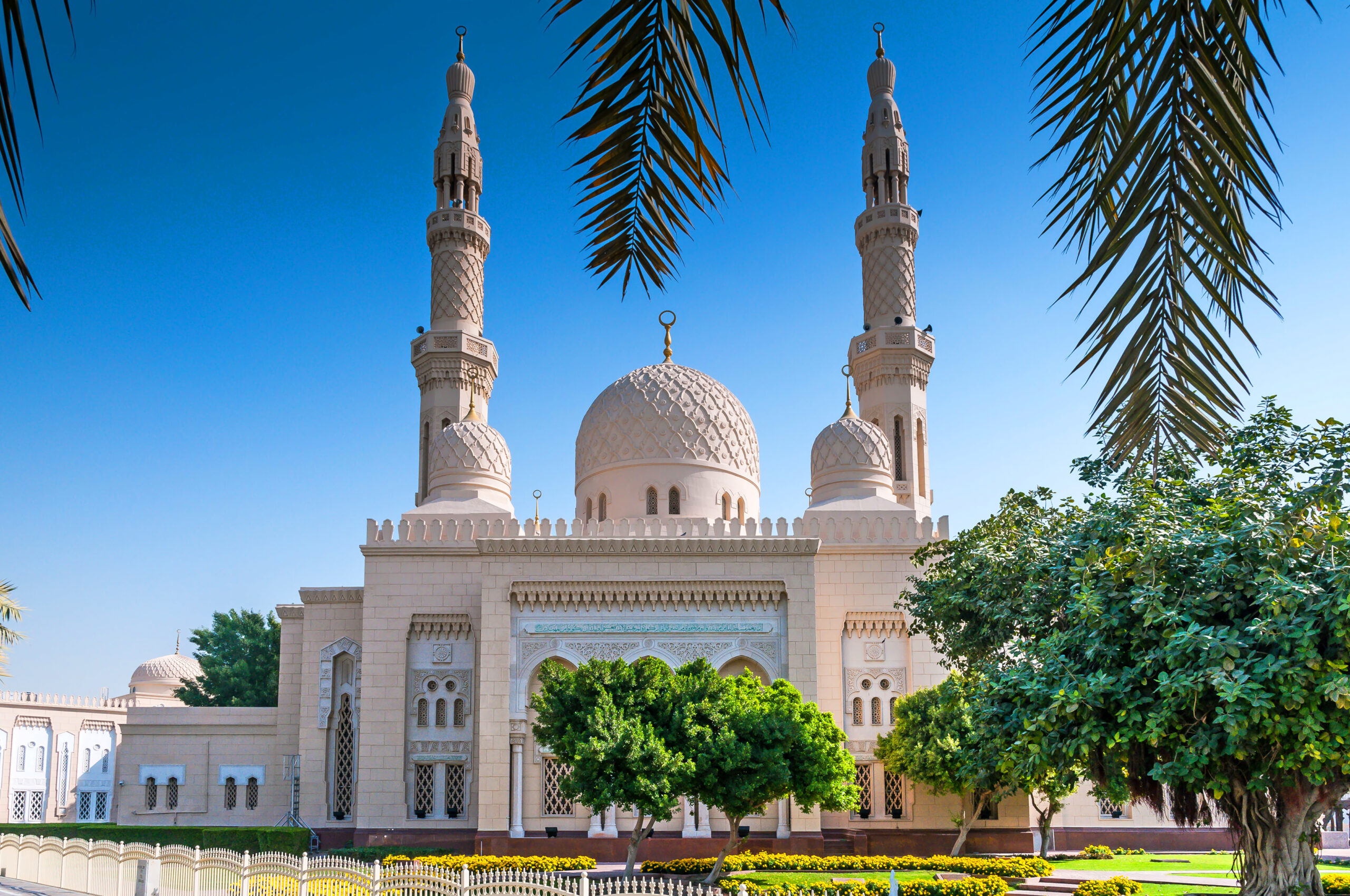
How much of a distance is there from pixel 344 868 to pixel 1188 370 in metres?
11.8

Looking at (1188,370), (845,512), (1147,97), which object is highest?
(845,512)

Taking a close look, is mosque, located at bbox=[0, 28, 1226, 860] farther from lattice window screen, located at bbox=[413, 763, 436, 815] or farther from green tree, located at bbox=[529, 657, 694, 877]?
green tree, located at bbox=[529, 657, 694, 877]

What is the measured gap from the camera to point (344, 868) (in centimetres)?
1240

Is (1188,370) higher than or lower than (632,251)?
lower

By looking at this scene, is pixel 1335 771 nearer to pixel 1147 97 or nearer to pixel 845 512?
pixel 1147 97

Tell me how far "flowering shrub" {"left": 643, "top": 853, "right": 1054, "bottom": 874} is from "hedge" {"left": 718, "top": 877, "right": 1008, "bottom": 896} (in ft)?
4.52

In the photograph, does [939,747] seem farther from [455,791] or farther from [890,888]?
[455,791]

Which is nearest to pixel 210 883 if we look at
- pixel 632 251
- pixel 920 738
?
pixel 920 738

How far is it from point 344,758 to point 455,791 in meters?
2.96

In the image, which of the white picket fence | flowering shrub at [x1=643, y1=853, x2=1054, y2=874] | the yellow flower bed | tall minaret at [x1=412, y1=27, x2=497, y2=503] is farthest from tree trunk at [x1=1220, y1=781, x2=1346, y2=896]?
tall minaret at [x1=412, y1=27, x2=497, y2=503]

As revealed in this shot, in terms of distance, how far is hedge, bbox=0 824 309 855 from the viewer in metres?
20.4

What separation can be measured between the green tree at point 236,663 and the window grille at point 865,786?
22.8 meters

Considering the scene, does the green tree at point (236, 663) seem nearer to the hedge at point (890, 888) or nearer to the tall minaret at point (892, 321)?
the tall minaret at point (892, 321)

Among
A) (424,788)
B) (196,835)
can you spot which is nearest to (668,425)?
(424,788)
